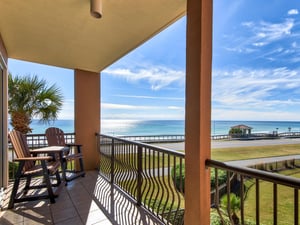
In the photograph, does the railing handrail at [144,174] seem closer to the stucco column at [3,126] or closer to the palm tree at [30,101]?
the stucco column at [3,126]

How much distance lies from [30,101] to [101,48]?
273 cm

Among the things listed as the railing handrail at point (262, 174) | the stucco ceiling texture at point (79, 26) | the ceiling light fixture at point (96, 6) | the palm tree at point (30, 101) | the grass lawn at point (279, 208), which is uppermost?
the stucco ceiling texture at point (79, 26)

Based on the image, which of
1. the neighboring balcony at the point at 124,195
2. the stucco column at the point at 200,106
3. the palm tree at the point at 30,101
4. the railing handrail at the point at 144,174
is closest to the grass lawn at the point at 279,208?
the neighboring balcony at the point at 124,195

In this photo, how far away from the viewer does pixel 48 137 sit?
13.0 feet

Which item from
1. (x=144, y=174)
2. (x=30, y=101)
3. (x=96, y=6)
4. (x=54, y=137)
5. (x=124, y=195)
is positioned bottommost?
(x=124, y=195)

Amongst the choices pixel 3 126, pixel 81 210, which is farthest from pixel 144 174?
pixel 3 126

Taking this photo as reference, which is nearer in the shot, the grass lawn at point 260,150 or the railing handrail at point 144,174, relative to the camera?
the railing handrail at point 144,174

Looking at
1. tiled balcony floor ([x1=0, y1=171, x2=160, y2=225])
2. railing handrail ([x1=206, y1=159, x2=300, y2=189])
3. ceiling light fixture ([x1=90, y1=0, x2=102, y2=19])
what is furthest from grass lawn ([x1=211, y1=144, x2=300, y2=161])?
ceiling light fixture ([x1=90, y1=0, x2=102, y2=19])

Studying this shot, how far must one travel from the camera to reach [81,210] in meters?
2.53

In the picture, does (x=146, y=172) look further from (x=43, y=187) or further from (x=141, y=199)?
(x=43, y=187)

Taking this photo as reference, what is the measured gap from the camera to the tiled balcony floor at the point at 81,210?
2275 mm

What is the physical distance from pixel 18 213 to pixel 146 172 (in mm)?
1648

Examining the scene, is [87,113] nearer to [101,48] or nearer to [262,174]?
[101,48]

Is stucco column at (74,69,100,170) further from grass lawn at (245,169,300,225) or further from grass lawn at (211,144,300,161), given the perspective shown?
grass lawn at (211,144,300,161)
